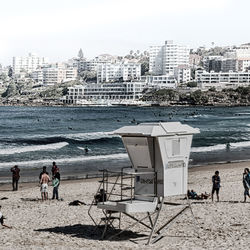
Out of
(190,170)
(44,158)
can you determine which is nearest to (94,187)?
(190,170)

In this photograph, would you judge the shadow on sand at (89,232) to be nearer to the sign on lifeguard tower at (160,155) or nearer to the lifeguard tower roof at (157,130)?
the sign on lifeguard tower at (160,155)

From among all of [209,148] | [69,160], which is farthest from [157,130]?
[209,148]

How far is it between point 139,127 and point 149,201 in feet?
5.56

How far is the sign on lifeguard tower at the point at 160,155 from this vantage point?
13.1 meters

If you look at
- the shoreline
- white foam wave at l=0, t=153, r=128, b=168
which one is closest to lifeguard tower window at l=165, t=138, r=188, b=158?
the shoreline

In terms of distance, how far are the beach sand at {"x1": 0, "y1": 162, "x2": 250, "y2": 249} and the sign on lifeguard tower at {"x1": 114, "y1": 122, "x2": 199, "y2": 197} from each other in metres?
0.46

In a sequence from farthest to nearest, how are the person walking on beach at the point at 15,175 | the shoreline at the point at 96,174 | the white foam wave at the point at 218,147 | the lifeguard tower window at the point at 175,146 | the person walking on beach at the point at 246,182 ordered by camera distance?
1. the white foam wave at the point at 218,147
2. the shoreline at the point at 96,174
3. the person walking on beach at the point at 15,175
4. the person walking on beach at the point at 246,182
5. the lifeguard tower window at the point at 175,146

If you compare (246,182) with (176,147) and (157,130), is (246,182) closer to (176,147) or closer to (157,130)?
(176,147)

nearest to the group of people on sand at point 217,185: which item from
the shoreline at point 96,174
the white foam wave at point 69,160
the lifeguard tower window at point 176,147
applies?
the lifeguard tower window at point 176,147

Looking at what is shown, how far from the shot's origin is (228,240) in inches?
523

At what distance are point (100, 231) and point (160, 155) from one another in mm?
2850

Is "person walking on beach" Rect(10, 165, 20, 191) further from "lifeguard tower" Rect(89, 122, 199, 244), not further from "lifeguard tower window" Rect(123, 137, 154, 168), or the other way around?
"lifeguard tower window" Rect(123, 137, 154, 168)

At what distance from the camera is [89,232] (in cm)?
1454

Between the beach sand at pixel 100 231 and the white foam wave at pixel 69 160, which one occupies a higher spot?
the beach sand at pixel 100 231
